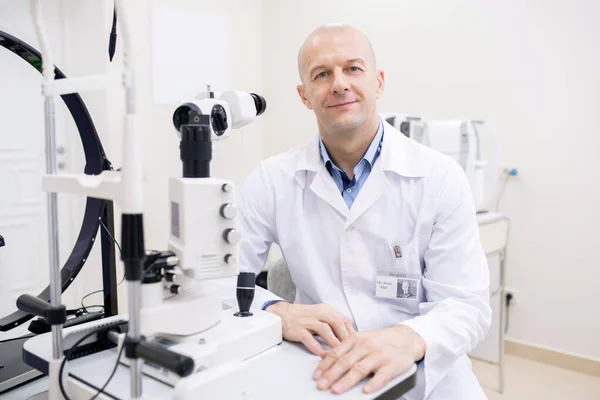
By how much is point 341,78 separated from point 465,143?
126cm

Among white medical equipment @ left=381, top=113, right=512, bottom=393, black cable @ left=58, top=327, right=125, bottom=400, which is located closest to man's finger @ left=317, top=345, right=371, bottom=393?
black cable @ left=58, top=327, right=125, bottom=400

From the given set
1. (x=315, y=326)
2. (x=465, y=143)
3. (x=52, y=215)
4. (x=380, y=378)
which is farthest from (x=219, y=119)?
(x=465, y=143)

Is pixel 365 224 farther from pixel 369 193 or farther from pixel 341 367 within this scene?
pixel 341 367

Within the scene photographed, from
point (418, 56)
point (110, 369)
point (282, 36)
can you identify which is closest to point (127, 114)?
point (110, 369)

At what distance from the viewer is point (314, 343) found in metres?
0.96

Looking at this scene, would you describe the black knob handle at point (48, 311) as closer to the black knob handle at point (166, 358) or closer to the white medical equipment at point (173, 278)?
the white medical equipment at point (173, 278)

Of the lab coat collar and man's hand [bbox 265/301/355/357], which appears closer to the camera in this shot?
man's hand [bbox 265/301/355/357]

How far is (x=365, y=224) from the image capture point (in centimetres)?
131

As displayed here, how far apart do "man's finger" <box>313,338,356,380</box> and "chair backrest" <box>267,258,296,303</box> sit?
624 mm

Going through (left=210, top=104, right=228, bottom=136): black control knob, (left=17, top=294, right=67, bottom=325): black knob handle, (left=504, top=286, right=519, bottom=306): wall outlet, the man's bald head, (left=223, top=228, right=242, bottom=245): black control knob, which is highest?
the man's bald head

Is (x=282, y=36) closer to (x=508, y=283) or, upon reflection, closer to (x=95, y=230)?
(x=508, y=283)

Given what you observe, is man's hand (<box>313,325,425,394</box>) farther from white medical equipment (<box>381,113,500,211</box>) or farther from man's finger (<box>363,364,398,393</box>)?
white medical equipment (<box>381,113,500,211</box>)

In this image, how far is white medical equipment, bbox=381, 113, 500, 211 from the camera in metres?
2.42

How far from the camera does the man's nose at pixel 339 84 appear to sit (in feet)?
4.44
